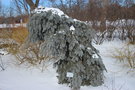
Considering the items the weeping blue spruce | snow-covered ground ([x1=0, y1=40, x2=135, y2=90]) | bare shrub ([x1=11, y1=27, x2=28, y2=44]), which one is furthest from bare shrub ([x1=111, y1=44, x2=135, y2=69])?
bare shrub ([x1=11, y1=27, x2=28, y2=44])

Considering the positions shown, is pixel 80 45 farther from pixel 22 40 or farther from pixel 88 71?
pixel 22 40

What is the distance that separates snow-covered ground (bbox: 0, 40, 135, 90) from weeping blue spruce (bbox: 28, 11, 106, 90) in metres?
0.34

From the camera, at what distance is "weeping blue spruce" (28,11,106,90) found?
383 centimetres

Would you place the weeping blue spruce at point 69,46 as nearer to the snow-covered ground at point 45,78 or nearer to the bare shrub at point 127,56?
the snow-covered ground at point 45,78

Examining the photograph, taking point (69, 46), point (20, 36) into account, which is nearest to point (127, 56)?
point (69, 46)

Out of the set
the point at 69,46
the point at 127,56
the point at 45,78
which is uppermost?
the point at 69,46

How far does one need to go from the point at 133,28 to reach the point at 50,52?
4.37 metres

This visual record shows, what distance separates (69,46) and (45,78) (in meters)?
1.53

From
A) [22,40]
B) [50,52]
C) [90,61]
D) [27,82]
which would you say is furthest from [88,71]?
[22,40]

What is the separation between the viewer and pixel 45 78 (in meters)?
4.85

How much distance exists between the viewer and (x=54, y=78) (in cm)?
473

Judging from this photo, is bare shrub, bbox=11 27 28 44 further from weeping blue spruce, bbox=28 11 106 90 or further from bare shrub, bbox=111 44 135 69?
bare shrub, bbox=111 44 135 69

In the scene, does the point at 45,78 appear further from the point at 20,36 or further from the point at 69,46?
the point at 20,36

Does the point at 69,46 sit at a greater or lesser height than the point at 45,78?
greater
